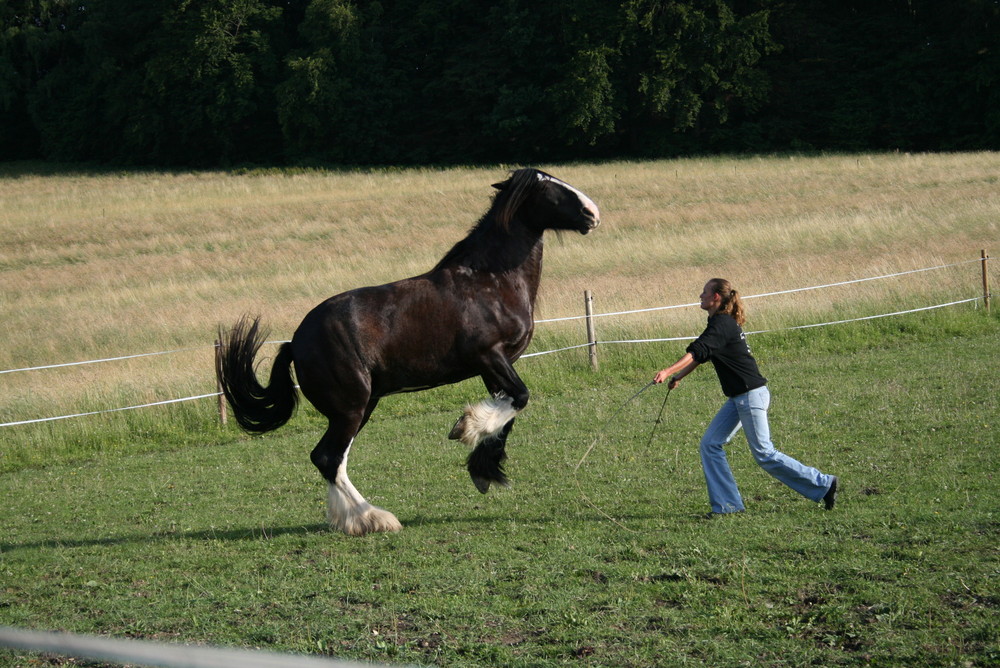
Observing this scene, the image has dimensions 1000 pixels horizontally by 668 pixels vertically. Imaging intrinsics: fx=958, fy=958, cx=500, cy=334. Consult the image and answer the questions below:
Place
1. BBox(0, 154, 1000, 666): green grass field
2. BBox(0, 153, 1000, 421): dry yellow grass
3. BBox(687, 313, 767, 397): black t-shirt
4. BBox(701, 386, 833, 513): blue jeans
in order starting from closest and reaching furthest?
BBox(0, 154, 1000, 666): green grass field, BBox(701, 386, 833, 513): blue jeans, BBox(687, 313, 767, 397): black t-shirt, BBox(0, 153, 1000, 421): dry yellow grass

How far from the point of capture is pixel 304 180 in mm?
45250

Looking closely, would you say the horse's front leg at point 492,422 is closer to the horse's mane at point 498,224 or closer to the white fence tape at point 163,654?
the horse's mane at point 498,224

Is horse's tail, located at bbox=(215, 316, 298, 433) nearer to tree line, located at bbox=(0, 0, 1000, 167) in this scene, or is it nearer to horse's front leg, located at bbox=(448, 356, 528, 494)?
horse's front leg, located at bbox=(448, 356, 528, 494)

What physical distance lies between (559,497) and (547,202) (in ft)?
8.69

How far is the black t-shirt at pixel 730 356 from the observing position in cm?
748

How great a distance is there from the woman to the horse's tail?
3267mm

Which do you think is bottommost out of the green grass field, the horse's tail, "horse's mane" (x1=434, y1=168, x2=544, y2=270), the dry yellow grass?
the dry yellow grass

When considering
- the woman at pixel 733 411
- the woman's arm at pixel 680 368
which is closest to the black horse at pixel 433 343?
the woman's arm at pixel 680 368

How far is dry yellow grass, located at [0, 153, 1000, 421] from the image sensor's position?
2011 cm

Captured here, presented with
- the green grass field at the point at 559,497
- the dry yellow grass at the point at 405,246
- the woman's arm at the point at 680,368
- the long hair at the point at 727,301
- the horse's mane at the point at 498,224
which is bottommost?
the dry yellow grass at the point at 405,246

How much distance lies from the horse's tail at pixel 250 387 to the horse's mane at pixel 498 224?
1735 millimetres

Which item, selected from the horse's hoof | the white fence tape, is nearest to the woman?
the horse's hoof

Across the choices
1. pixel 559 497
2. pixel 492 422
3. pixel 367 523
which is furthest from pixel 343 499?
pixel 559 497

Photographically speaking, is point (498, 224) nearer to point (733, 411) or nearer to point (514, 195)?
point (514, 195)
